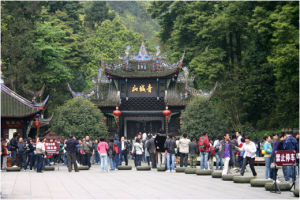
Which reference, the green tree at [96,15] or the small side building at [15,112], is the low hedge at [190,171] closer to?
the small side building at [15,112]

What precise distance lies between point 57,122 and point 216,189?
2463cm

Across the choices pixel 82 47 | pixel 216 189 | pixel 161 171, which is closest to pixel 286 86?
pixel 161 171

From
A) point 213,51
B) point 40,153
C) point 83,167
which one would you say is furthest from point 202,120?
point 40,153

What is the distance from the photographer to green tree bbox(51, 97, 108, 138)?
132ft

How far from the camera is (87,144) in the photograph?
29.1 meters

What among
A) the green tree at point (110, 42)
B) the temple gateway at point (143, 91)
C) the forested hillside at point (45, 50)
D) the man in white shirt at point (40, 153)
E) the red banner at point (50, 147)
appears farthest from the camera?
the green tree at point (110, 42)

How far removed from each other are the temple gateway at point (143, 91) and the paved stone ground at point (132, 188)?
2362 cm

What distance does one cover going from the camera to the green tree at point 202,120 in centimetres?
4009

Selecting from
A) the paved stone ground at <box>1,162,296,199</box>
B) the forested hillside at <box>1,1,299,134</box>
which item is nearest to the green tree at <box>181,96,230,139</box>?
the forested hillside at <box>1,1,299,134</box>

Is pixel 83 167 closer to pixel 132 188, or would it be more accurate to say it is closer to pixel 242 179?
pixel 132 188

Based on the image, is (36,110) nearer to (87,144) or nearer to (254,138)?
(87,144)

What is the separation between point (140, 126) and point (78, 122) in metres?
8.69

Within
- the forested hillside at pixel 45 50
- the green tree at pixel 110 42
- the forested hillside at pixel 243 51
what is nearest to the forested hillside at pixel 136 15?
the green tree at pixel 110 42

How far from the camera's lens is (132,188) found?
17875 mm
